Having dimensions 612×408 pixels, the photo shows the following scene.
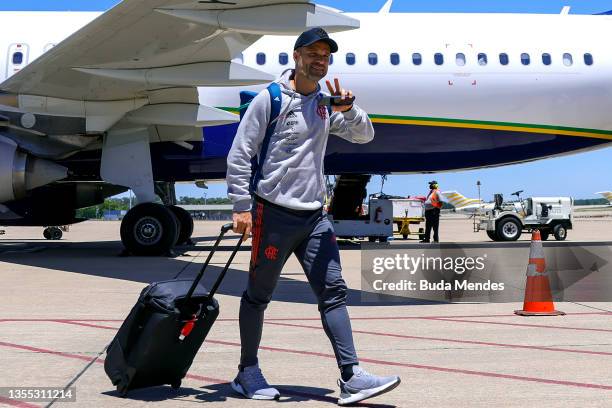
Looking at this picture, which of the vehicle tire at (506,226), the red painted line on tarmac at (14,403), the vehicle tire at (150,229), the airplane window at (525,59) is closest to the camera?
the red painted line on tarmac at (14,403)

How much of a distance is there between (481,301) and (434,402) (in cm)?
473

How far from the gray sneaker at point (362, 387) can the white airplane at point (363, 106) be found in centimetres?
940

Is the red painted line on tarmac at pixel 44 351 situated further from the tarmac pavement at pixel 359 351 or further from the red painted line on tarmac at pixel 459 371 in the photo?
the red painted line on tarmac at pixel 459 371

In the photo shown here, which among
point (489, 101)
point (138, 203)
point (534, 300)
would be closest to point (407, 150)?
point (489, 101)

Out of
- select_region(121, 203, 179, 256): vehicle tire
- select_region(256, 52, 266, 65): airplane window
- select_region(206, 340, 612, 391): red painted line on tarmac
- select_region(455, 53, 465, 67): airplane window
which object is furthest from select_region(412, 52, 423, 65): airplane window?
select_region(206, 340, 612, 391): red painted line on tarmac

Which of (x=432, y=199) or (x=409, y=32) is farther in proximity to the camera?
(x=432, y=199)

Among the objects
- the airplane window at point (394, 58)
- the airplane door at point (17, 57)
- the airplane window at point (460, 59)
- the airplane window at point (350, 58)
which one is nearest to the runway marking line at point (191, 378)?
the airplane door at point (17, 57)

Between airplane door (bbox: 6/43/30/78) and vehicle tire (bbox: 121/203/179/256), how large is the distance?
373cm

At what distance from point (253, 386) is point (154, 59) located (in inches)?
331

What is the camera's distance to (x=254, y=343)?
459 cm

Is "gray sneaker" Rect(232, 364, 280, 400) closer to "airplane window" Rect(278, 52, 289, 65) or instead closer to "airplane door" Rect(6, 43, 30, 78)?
"airplane window" Rect(278, 52, 289, 65)

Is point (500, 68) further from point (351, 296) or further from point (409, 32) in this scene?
point (351, 296)

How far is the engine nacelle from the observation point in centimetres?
1355

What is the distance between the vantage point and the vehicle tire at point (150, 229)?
14.2m
